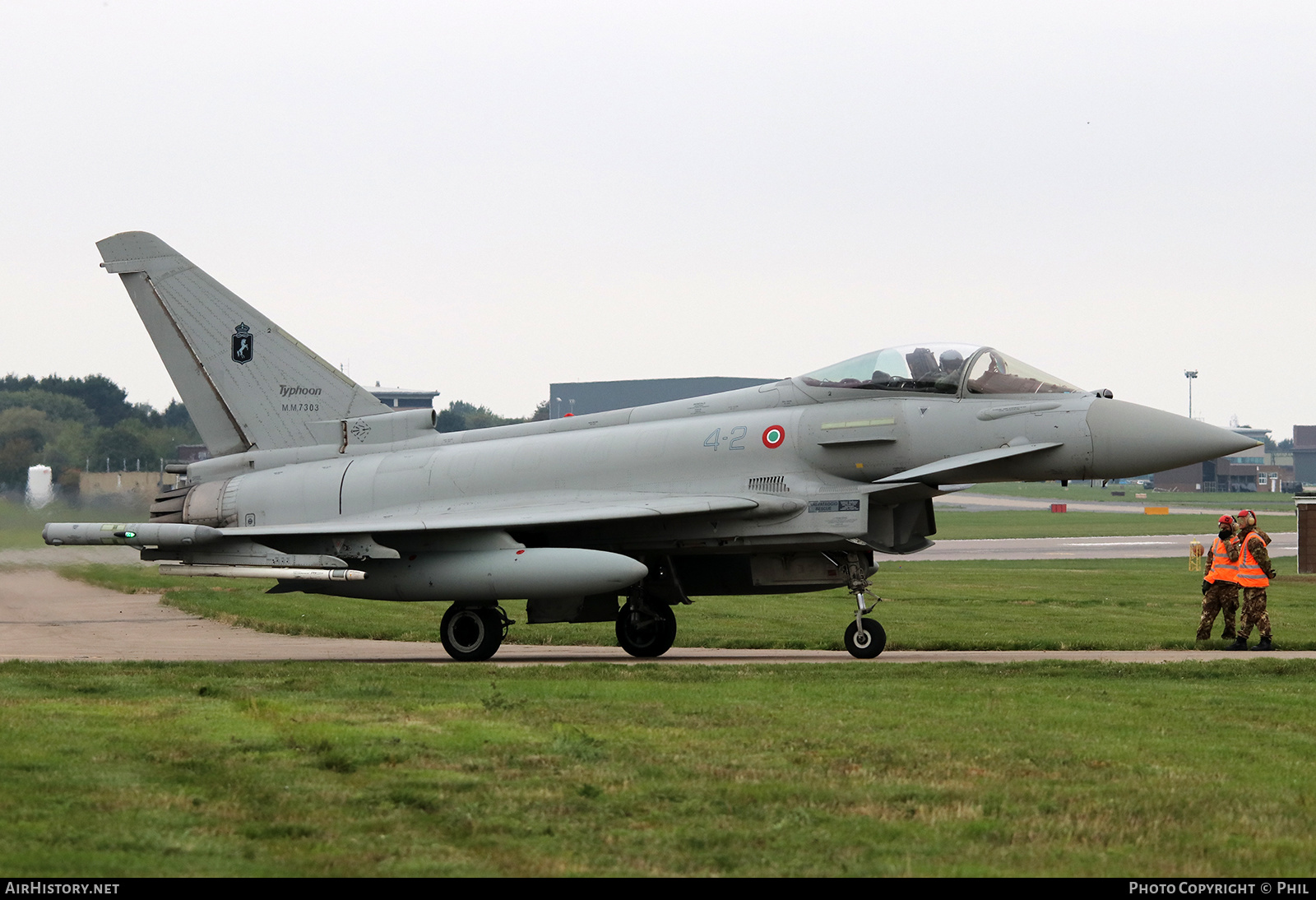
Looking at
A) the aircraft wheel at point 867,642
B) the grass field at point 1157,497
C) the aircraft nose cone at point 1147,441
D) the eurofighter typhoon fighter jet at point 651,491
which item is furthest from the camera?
the grass field at point 1157,497

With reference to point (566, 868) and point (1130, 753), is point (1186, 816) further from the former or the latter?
point (566, 868)

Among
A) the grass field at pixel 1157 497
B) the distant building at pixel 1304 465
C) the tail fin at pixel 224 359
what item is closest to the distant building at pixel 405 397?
the grass field at pixel 1157 497

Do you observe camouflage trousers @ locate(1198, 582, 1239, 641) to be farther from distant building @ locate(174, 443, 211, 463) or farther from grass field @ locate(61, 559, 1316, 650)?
distant building @ locate(174, 443, 211, 463)

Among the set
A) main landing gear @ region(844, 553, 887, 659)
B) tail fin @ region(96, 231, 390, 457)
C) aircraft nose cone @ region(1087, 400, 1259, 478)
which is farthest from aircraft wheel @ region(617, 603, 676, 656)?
aircraft nose cone @ region(1087, 400, 1259, 478)

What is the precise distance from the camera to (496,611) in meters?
16.2

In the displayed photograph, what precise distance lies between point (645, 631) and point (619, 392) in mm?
77453

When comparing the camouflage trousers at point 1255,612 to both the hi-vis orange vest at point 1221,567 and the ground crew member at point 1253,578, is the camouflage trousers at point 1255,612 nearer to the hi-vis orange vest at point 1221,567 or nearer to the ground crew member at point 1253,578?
the ground crew member at point 1253,578

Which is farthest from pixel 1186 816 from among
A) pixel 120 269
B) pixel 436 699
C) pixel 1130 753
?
pixel 120 269

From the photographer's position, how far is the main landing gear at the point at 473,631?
52.6 feet

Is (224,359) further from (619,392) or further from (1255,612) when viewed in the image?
(619,392)

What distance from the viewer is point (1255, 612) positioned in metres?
16.8

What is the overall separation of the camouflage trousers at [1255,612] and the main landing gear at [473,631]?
8.95 meters

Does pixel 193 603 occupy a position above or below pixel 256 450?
below

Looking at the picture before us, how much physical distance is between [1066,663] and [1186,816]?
7318mm
